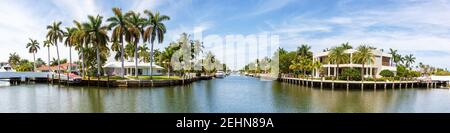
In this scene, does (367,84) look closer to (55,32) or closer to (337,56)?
(337,56)

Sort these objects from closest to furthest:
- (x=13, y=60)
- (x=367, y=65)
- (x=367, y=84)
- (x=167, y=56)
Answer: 1. (x=367, y=84)
2. (x=367, y=65)
3. (x=167, y=56)
4. (x=13, y=60)

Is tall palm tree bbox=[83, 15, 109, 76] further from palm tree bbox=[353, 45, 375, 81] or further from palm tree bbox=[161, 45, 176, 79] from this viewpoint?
palm tree bbox=[353, 45, 375, 81]

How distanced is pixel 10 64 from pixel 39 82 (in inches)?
3776

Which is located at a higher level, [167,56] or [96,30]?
[96,30]

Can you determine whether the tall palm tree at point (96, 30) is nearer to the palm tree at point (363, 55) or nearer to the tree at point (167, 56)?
the tree at point (167, 56)

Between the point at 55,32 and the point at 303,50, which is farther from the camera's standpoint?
the point at 303,50

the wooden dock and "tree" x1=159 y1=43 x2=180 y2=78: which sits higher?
"tree" x1=159 y1=43 x2=180 y2=78

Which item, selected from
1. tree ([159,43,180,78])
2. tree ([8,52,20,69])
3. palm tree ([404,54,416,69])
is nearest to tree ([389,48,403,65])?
palm tree ([404,54,416,69])

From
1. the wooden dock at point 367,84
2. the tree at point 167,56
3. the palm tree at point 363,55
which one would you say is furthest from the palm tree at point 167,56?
the palm tree at point 363,55

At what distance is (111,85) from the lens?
49812 mm

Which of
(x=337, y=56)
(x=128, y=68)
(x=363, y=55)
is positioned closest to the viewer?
(x=363, y=55)

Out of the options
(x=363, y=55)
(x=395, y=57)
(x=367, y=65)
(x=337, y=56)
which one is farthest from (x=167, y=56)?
(x=395, y=57)
